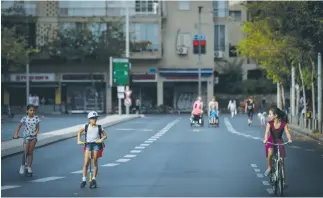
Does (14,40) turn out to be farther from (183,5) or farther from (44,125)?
(183,5)

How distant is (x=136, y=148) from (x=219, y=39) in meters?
55.6

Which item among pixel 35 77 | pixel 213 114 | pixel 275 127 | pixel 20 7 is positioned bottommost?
pixel 213 114

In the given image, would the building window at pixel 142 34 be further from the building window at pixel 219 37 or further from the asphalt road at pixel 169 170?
the asphalt road at pixel 169 170

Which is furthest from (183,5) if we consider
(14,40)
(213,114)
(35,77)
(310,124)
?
(310,124)

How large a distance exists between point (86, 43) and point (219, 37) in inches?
583

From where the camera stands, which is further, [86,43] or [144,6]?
[144,6]

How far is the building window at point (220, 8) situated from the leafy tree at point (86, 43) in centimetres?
1078

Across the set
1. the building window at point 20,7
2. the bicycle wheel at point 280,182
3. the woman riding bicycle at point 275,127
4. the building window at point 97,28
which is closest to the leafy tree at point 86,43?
the building window at point 97,28

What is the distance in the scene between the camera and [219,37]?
265 feet

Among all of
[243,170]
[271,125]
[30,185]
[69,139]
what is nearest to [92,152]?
[30,185]

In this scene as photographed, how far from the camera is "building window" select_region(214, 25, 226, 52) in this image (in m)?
80.2

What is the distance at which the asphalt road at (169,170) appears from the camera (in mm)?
13852

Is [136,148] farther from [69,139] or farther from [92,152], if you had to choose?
[92,152]

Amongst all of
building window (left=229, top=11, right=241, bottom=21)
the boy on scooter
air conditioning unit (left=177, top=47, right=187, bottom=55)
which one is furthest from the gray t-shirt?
building window (left=229, top=11, right=241, bottom=21)
